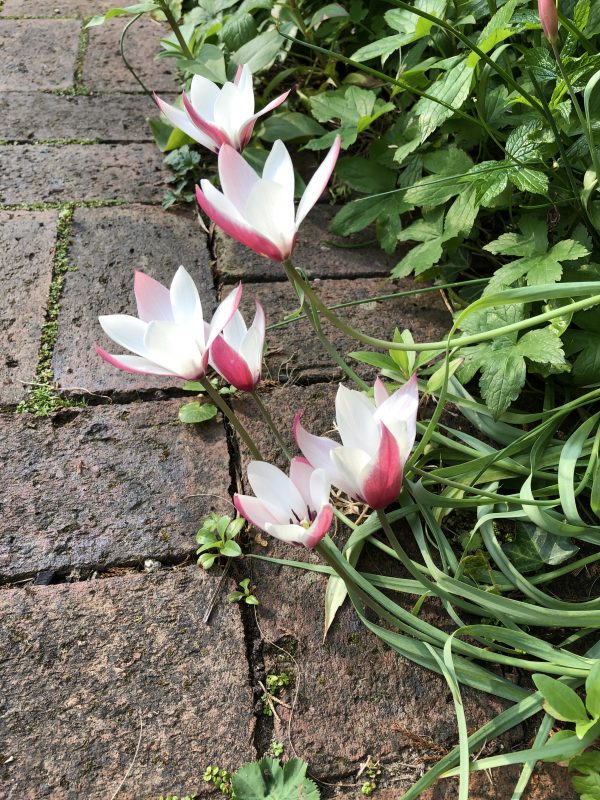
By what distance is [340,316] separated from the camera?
4.78 ft

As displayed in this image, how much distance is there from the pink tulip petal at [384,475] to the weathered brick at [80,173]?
132 centimetres

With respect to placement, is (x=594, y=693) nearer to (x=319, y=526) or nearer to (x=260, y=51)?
(x=319, y=526)

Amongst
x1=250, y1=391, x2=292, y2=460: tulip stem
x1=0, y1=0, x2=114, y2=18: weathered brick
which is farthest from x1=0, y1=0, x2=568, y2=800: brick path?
x1=0, y1=0, x2=114, y2=18: weathered brick

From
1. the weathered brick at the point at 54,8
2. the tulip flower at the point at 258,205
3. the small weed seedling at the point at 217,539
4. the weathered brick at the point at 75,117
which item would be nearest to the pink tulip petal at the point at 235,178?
the tulip flower at the point at 258,205

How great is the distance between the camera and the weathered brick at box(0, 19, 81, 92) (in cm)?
221

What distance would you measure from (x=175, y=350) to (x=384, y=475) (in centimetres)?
25

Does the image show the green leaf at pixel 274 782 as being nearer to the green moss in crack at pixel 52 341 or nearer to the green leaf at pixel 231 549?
the green leaf at pixel 231 549

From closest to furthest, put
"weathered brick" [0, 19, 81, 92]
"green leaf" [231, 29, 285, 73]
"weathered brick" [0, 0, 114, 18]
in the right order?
"green leaf" [231, 29, 285, 73] → "weathered brick" [0, 19, 81, 92] → "weathered brick" [0, 0, 114, 18]

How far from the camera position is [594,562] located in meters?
1.05

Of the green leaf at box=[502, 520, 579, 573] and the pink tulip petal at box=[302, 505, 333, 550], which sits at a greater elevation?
the pink tulip petal at box=[302, 505, 333, 550]

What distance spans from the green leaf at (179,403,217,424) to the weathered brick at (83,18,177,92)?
1361mm

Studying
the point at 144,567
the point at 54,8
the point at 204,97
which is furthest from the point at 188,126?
the point at 54,8

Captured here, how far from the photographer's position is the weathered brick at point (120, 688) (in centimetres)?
85

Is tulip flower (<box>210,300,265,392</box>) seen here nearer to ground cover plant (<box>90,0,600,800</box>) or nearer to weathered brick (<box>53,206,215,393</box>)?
ground cover plant (<box>90,0,600,800</box>)
